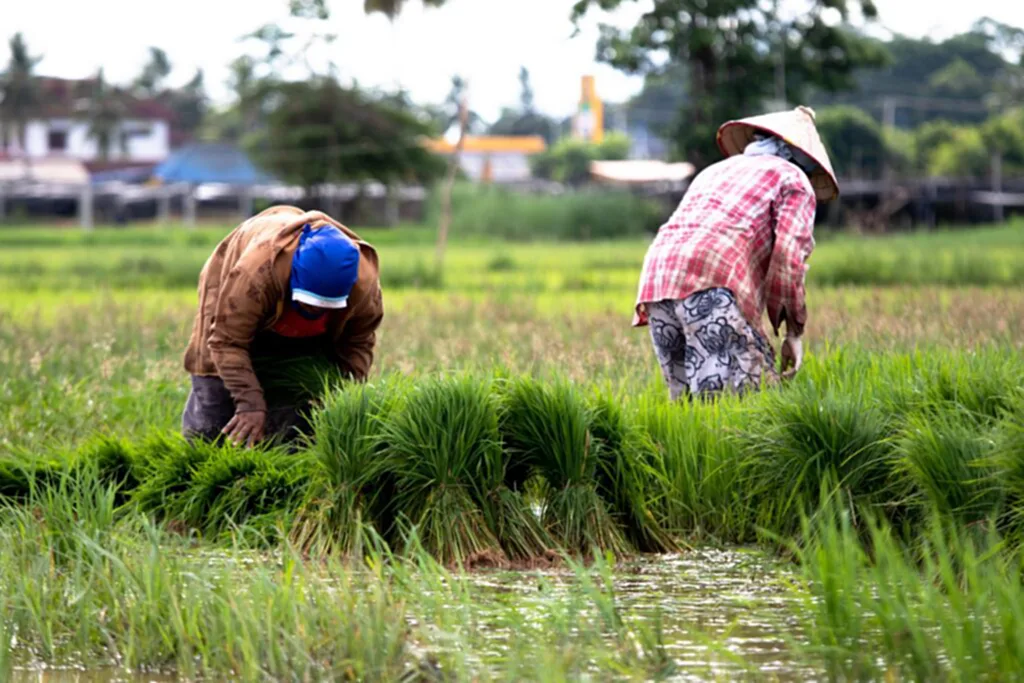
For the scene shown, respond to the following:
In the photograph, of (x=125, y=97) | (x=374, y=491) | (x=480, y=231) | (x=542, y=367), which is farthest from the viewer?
(x=125, y=97)

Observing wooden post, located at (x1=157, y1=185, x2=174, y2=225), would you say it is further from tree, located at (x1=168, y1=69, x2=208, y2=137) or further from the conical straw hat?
the conical straw hat

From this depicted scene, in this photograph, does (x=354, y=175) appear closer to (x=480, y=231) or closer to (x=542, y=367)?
(x=480, y=231)

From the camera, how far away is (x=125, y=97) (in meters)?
67.6

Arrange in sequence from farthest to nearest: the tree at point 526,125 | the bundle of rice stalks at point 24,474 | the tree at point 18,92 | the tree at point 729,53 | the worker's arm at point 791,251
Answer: the tree at point 526,125
the tree at point 18,92
the tree at point 729,53
the worker's arm at point 791,251
the bundle of rice stalks at point 24,474

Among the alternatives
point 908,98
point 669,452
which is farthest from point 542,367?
point 908,98

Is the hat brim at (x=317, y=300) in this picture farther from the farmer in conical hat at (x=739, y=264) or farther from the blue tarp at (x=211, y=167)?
the blue tarp at (x=211, y=167)

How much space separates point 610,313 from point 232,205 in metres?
44.9

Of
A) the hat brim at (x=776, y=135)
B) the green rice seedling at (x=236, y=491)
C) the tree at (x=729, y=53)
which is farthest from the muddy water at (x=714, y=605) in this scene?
the tree at (x=729, y=53)

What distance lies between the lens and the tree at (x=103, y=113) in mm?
65500

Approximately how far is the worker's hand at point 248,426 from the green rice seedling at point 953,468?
7.24 ft

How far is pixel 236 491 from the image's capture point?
4.88 meters

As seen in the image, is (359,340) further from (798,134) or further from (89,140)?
(89,140)

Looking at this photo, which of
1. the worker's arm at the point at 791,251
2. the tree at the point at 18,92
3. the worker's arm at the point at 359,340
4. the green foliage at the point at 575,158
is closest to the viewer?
the worker's arm at the point at 359,340

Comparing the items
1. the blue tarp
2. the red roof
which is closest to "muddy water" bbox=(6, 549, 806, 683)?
the blue tarp
